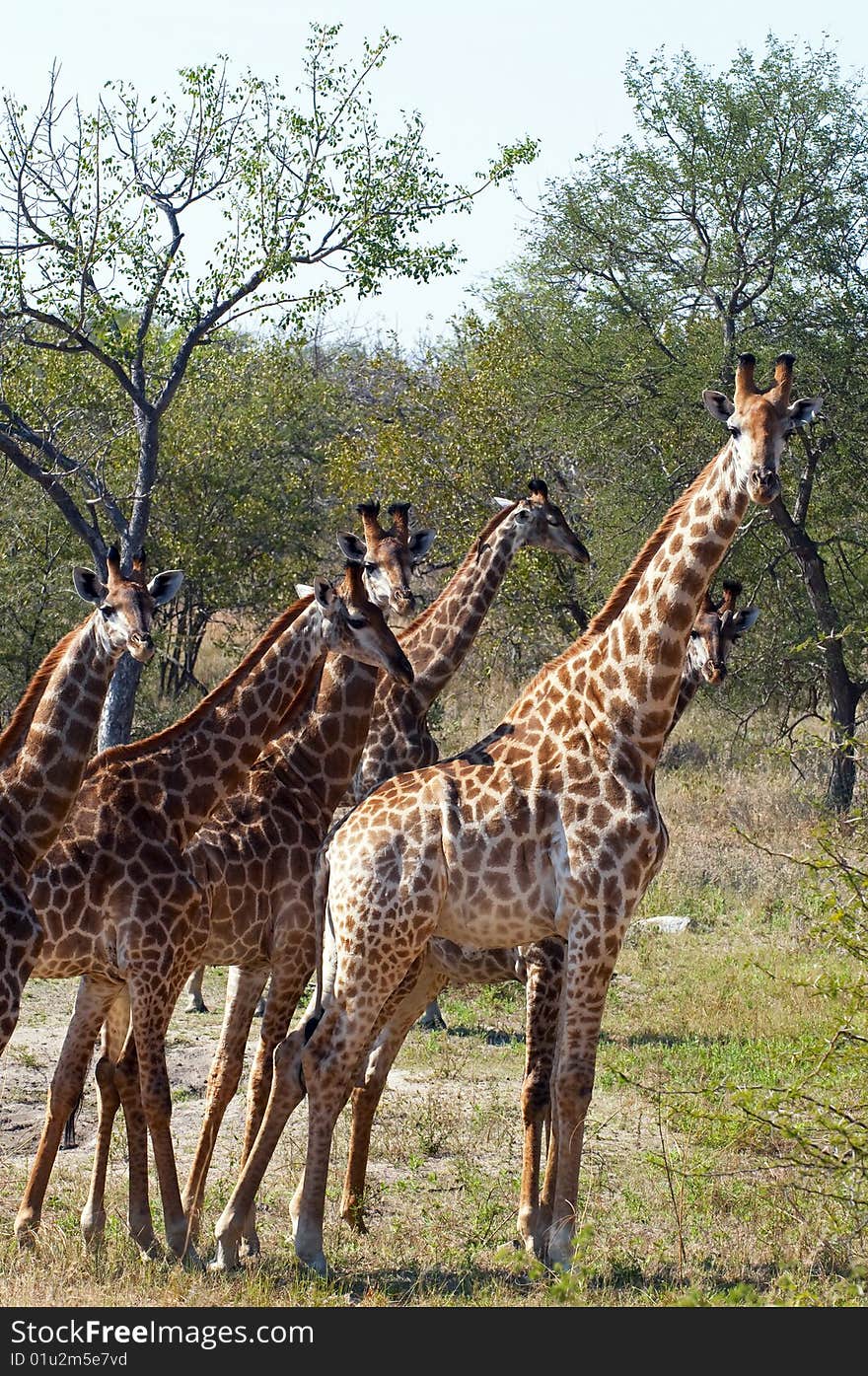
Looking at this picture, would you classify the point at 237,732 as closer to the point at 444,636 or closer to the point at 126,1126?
the point at 126,1126

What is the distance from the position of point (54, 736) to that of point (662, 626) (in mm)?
2600

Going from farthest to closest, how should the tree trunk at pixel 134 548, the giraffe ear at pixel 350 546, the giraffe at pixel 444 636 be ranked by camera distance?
the tree trunk at pixel 134 548 → the giraffe at pixel 444 636 → the giraffe ear at pixel 350 546

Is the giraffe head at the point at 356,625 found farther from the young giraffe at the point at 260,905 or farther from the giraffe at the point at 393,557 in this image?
the giraffe at the point at 393,557

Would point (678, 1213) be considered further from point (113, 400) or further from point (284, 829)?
point (113, 400)

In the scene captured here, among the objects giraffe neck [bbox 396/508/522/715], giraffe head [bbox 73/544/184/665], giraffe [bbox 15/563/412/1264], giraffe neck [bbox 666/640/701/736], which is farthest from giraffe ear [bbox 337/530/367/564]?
giraffe neck [bbox 666/640/701/736]

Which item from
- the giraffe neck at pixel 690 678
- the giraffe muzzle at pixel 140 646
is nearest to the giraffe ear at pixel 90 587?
the giraffe muzzle at pixel 140 646

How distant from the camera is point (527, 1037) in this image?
Answer: 7465 millimetres

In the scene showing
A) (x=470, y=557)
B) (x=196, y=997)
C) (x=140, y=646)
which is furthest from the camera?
(x=196, y=997)

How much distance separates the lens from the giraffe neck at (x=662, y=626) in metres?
6.88

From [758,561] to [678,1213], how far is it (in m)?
10.9

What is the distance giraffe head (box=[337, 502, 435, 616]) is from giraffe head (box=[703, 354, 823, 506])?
3.27 m

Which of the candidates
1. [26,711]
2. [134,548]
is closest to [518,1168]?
[26,711]

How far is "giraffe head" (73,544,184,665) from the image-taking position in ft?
21.1

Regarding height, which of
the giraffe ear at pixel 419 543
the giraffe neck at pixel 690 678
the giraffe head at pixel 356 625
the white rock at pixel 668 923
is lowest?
the white rock at pixel 668 923
